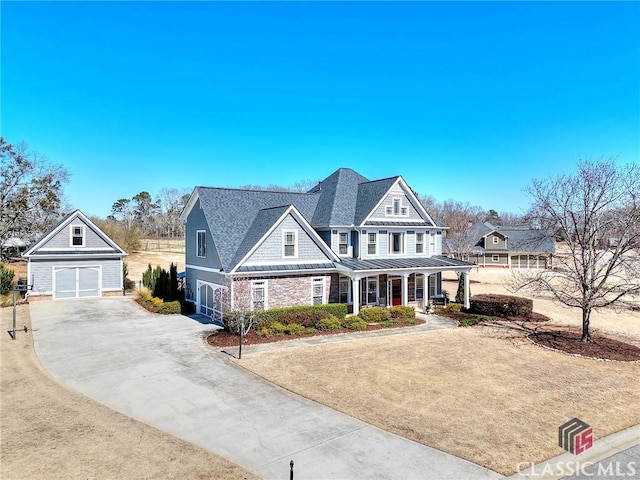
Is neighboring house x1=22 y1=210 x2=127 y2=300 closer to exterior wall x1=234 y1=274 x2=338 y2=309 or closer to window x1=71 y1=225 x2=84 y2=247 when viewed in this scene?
window x1=71 y1=225 x2=84 y2=247

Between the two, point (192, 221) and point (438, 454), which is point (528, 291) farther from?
point (438, 454)

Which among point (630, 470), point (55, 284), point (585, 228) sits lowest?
point (630, 470)

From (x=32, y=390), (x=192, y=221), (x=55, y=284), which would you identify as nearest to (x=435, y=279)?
(x=192, y=221)

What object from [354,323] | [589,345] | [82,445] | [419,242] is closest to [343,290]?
[354,323]

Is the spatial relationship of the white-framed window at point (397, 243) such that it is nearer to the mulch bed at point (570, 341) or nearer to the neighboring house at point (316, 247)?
the neighboring house at point (316, 247)

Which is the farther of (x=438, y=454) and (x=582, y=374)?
(x=582, y=374)

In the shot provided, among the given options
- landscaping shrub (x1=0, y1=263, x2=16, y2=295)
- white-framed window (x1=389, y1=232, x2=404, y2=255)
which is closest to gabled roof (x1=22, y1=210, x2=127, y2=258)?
landscaping shrub (x1=0, y1=263, x2=16, y2=295)

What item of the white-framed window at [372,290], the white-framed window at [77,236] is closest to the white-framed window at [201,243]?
the white-framed window at [372,290]

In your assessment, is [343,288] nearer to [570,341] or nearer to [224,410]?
[570,341]
